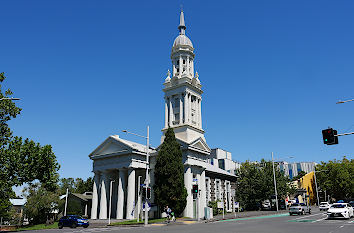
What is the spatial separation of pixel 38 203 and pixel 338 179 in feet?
264

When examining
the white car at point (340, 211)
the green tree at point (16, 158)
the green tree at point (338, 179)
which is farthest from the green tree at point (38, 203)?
the green tree at point (338, 179)

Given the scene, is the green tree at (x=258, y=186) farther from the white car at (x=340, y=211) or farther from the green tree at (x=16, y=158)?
the green tree at (x=16, y=158)

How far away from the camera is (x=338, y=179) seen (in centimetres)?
8625

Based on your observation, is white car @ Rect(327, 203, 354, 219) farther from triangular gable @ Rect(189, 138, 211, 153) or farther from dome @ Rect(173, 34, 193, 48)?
dome @ Rect(173, 34, 193, 48)

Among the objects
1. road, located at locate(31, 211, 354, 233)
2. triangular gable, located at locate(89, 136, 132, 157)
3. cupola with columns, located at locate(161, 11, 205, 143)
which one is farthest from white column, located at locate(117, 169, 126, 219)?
road, located at locate(31, 211, 354, 233)

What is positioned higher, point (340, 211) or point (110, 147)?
point (110, 147)

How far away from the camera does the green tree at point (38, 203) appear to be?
178 ft

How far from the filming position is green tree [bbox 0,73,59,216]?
1235 inches

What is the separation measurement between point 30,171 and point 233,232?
2478 cm

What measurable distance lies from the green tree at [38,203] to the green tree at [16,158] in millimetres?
22201

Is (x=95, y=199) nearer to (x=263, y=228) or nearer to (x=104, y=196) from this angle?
(x=104, y=196)

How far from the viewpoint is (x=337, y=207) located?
106 feet

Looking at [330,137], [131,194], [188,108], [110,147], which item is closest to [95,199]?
[131,194]

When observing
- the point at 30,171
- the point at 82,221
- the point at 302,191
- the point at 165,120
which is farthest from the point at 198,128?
the point at 302,191
